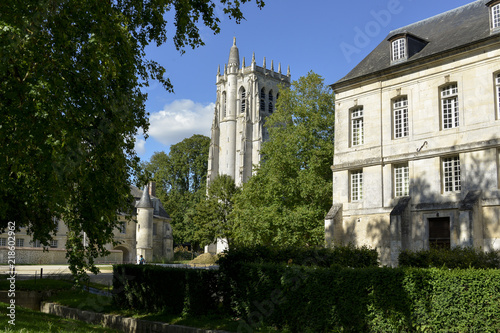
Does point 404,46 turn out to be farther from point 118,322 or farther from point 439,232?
point 118,322

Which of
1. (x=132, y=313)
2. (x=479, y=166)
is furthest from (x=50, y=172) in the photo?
(x=479, y=166)

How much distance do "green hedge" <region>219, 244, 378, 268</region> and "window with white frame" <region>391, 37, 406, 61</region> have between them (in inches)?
436

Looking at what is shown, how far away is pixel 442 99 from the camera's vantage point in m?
21.7

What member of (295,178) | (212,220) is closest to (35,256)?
(212,220)

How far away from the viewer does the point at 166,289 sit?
14.6m

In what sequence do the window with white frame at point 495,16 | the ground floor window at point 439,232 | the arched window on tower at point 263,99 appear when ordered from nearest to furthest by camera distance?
the window with white frame at point 495,16 → the ground floor window at point 439,232 → the arched window on tower at point 263,99

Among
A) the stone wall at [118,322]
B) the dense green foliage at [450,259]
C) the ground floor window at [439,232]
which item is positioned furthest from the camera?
the ground floor window at [439,232]

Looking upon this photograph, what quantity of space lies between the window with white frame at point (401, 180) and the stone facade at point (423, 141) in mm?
46

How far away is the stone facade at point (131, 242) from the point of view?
4028cm

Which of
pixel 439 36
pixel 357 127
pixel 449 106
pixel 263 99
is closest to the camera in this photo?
pixel 449 106

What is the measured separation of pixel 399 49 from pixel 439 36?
197 cm

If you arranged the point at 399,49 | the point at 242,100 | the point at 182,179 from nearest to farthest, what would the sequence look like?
the point at 399,49, the point at 182,179, the point at 242,100

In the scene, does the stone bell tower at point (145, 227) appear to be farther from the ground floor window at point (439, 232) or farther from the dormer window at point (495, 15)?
the dormer window at point (495, 15)

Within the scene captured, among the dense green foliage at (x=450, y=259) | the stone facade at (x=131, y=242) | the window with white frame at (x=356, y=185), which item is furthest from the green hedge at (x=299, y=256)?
the stone facade at (x=131, y=242)
